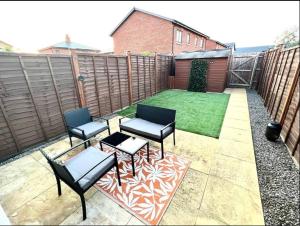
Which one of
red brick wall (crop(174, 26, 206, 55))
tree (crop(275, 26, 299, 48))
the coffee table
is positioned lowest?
the coffee table

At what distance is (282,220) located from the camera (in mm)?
2246

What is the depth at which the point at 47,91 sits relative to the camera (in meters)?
4.45

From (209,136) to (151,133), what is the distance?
215 cm

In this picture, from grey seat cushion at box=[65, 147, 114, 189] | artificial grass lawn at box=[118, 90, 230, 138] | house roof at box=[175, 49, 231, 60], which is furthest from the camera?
house roof at box=[175, 49, 231, 60]

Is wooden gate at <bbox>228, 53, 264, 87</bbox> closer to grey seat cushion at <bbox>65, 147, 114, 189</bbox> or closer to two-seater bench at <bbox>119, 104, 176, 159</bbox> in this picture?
two-seater bench at <bbox>119, 104, 176, 159</bbox>

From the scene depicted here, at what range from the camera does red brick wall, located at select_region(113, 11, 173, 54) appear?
14930 millimetres

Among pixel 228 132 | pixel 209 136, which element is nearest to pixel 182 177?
pixel 209 136

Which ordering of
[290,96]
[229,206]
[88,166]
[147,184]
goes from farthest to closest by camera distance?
[290,96], [147,184], [88,166], [229,206]

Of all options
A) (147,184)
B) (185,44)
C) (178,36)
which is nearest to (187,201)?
(147,184)

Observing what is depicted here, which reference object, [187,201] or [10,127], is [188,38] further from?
[187,201]

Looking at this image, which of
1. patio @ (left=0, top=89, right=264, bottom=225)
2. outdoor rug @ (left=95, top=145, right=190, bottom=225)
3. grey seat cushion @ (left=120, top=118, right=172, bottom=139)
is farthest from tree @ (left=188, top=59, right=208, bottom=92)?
outdoor rug @ (left=95, top=145, right=190, bottom=225)

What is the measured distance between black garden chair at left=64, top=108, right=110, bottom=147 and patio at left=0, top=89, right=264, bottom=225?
1.03 m

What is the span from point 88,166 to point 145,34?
54.1 ft

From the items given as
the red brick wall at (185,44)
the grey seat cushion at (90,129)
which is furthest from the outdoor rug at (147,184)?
the red brick wall at (185,44)
